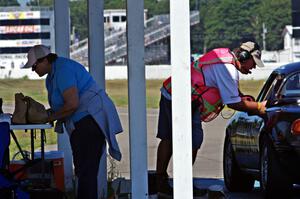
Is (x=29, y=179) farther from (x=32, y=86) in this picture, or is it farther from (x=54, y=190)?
(x=32, y=86)

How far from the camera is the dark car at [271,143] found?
9.14 meters

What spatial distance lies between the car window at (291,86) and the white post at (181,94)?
3.23 metres

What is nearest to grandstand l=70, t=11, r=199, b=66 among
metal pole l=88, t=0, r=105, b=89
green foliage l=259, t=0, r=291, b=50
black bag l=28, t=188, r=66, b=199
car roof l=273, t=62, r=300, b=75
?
green foliage l=259, t=0, r=291, b=50

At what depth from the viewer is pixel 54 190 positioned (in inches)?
331

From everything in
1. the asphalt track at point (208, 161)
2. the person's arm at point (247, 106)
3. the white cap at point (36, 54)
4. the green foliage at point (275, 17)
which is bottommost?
the asphalt track at point (208, 161)

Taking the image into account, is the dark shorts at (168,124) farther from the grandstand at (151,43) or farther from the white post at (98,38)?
the grandstand at (151,43)

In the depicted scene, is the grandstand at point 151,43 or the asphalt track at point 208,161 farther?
the grandstand at point 151,43

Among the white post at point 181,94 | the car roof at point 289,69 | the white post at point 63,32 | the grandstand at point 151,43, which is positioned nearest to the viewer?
the white post at point 181,94

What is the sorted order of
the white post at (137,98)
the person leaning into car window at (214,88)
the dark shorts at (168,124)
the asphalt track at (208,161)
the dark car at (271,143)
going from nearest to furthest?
the white post at (137,98)
the person leaning into car window at (214,88)
the dark shorts at (168,124)
the dark car at (271,143)
the asphalt track at (208,161)

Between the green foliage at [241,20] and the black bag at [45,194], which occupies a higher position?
the green foliage at [241,20]

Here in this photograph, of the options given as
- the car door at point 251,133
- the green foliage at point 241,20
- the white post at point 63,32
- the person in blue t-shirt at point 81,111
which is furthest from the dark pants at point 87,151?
the green foliage at point 241,20

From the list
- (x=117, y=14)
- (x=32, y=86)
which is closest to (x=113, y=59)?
(x=117, y=14)

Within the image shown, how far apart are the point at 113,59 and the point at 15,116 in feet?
242

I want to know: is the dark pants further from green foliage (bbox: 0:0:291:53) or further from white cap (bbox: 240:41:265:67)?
green foliage (bbox: 0:0:291:53)
